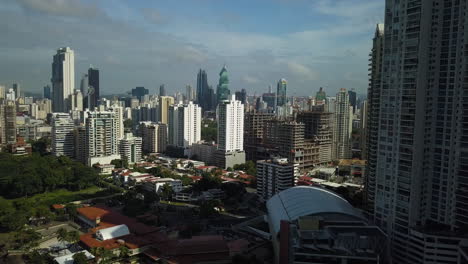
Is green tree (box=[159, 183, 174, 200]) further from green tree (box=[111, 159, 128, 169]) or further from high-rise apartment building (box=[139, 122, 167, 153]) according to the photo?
high-rise apartment building (box=[139, 122, 167, 153])

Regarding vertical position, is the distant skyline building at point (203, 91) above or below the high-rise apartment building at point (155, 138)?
above

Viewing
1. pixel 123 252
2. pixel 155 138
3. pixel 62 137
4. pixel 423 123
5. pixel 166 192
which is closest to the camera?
pixel 423 123

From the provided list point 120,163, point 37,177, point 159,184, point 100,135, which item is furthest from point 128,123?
point 159,184

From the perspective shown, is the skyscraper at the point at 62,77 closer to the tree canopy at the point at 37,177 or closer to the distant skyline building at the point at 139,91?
the distant skyline building at the point at 139,91

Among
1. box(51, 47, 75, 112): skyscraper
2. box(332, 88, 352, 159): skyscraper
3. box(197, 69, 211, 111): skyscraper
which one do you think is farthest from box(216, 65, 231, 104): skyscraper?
box(332, 88, 352, 159): skyscraper

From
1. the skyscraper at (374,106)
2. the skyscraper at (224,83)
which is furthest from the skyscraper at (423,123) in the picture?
the skyscraper at (224,83)

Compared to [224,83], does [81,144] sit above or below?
below

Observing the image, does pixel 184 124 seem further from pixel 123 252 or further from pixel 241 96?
pixel 241 96
